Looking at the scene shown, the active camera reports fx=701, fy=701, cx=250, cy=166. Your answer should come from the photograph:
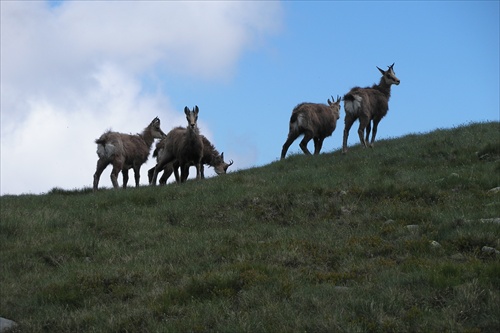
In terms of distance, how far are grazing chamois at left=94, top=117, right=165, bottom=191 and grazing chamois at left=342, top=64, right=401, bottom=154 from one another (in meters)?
6.93

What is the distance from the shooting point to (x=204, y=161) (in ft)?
85.4

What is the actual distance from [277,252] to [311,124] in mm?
12375

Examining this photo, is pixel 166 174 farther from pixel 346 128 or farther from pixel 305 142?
pixel 346 128

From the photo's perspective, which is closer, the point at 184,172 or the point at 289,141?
the point at 184,172

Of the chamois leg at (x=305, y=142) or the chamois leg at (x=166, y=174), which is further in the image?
the chamois leg at (x=166, y=174)

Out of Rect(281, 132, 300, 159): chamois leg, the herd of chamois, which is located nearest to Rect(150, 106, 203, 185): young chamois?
the herd of chamois

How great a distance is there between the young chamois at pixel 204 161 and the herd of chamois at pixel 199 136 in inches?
1.4

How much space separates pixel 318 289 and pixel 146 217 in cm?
670

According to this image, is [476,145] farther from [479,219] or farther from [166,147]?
[166,147]

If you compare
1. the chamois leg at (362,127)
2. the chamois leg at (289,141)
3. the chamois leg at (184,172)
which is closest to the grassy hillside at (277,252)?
the chamois leg at (362,127)

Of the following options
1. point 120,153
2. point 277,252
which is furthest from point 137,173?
point 277,252

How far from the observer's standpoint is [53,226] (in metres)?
14.6

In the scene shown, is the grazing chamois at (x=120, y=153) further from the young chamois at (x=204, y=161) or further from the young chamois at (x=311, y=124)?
the young chamois at (x=311, y=124)

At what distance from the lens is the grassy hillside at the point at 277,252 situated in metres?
8.40
